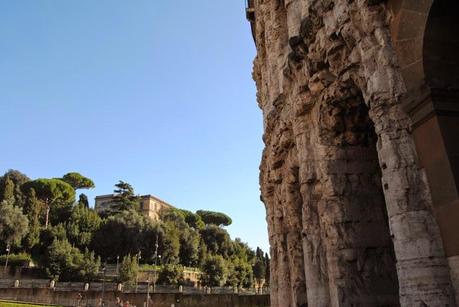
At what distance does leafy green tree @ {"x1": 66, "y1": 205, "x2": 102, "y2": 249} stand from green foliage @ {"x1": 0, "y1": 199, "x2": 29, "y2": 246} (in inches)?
194

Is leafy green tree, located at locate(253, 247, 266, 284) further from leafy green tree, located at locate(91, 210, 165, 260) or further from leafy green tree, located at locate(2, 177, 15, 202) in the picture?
leafy green tree, located at locate(2, 177, 15, 202)

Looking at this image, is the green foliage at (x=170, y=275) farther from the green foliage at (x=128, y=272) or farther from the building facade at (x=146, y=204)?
the building facade at (x=146, y=204)

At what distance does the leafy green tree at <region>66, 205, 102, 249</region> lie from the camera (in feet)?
148

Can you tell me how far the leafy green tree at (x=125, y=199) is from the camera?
189 feet

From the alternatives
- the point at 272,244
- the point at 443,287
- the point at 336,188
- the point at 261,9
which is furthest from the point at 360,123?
the point at 261,9

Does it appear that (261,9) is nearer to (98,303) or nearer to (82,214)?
(98,303)

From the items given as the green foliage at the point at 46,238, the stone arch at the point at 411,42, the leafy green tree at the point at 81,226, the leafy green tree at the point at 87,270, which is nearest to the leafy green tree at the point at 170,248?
the leafy green tree at the point at 81,226

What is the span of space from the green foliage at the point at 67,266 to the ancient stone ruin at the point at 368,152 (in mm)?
31550

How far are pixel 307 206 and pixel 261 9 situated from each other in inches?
271

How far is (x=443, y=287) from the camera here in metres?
4.08

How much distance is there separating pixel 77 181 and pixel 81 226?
21.9 meters

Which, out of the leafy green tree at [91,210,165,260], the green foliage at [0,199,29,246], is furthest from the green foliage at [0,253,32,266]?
the leafy green tree at [91,210,165,260]

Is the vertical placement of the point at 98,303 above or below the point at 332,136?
below

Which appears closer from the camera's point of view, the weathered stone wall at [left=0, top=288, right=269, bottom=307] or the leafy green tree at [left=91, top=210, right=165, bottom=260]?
the weathered stone wall at [left=0, top=288, right=269, bottom=307]
